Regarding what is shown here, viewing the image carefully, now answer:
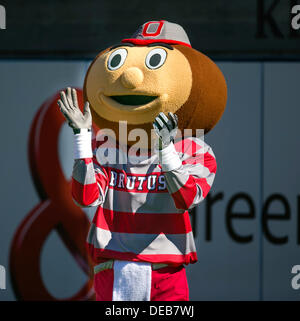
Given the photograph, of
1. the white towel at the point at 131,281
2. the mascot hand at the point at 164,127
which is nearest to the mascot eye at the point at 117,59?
the mascot hand at the point at 164,127

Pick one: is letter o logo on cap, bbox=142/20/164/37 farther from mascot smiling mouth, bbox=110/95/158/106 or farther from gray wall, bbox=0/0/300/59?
gray wall, bbox=0/0/300/59

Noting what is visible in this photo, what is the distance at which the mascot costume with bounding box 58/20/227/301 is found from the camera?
8.09 ft

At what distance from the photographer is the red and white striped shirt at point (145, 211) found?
2.59 m

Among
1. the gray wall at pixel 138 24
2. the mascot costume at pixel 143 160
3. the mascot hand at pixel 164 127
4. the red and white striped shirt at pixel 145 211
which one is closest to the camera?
the mascot hand at pixel 164 127

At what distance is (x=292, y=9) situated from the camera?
4.42m

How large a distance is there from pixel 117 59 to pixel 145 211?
2.37 ft

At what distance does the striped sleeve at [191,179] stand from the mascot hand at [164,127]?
0.14 m

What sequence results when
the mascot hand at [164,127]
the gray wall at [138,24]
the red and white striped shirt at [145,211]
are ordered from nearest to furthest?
the mascot hand at [164,127] < the red and white striped shirt at [145,211] < the gray wall at [138,24]

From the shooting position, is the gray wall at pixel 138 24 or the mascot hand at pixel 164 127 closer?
the mascot hand at pixel 164 127

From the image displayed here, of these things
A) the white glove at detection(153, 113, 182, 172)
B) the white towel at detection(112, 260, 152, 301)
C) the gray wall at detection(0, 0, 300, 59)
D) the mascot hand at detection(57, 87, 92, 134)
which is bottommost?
the white towel at detection(112, 260, 152, 301)

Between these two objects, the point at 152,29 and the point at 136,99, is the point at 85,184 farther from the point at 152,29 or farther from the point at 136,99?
the point at 152,29

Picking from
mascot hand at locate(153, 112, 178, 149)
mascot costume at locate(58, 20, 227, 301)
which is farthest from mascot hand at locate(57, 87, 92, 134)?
mascot hand at locate(153, 112, 178, 149)

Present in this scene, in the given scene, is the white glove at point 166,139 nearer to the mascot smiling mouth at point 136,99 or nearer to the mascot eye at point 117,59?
the mascot smiling mouth at point 136,99

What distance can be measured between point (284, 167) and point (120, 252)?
7.50ft
